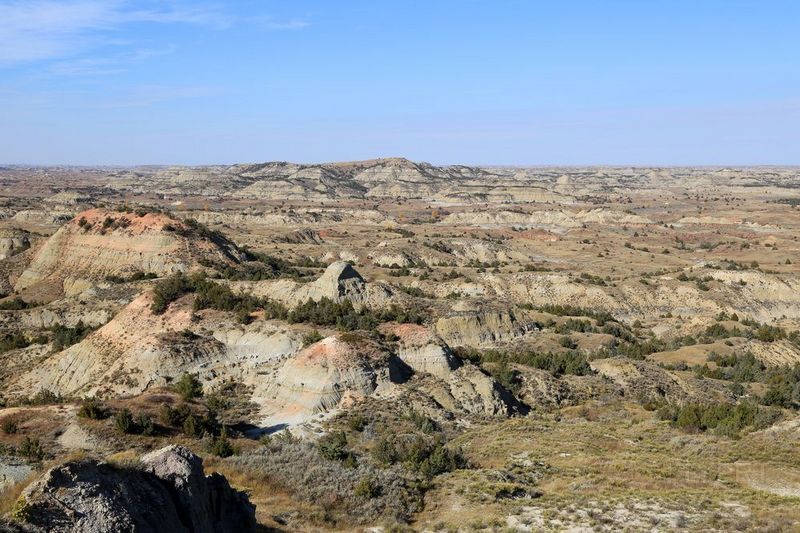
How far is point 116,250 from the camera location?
59406mm

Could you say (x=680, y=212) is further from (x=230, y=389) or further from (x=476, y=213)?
(x=230, y=389)

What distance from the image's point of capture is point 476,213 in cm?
15225

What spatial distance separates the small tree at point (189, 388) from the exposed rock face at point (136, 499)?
1503cm

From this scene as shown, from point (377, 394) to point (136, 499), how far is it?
62.3 feet

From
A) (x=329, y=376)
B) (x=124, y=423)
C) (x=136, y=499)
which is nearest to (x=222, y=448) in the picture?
(x=124, y=423)

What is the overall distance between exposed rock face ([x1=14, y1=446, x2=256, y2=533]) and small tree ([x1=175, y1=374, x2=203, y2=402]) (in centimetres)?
1503

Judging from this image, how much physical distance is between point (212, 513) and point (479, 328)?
33.8 metres

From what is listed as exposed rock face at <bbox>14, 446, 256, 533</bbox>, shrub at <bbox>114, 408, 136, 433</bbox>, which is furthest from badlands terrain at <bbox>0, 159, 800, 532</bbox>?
shrub at <bbox>114, 408, 136, 433</bbox>

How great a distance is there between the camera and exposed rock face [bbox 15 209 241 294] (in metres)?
57.7

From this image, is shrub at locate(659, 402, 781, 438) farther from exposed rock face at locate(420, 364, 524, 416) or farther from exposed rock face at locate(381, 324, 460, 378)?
exposed rock face at locate(381, 324, 460, 378)

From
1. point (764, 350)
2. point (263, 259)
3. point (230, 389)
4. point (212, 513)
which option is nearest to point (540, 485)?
point (212, 513)

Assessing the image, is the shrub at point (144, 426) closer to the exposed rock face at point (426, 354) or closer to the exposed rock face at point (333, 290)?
the exposed rock face at point (426, 354)

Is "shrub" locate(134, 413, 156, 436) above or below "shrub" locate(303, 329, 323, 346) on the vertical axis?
below

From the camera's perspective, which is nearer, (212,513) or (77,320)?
(212,513)
